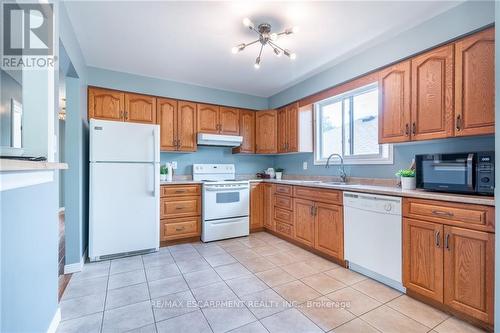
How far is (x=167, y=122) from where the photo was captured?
3645 millimetres

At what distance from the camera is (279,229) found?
12.0 feet

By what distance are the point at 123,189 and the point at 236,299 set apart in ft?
6.20

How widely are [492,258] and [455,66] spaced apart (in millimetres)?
1458

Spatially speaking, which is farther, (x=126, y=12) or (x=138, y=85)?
(x=138, y=85)

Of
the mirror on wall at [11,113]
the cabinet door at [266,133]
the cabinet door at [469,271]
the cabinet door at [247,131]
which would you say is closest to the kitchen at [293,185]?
the cabinet door at [469,271]

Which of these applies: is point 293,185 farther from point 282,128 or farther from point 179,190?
point 179,190

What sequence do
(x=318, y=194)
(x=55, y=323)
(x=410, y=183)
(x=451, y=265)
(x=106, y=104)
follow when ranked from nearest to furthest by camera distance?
(x=55, y=323)
(x=451, y=265)
(x=410, y=183)
(x=318, y=194)
(x=106, y=104)

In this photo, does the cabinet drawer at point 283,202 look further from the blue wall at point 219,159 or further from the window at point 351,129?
the blue wall at point 219,159

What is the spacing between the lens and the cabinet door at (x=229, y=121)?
410cm

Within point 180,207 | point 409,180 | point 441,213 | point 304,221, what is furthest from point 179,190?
point 441,213

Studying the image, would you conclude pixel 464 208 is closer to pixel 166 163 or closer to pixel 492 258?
pixel 492 258

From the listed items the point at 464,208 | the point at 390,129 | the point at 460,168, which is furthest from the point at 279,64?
the point at 464,208

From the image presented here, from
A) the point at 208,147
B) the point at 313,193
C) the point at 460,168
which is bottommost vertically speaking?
the point at 313,193

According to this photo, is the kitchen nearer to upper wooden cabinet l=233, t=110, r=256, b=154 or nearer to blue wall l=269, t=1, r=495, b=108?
blue wall l=269, t=1, r=495, b=108
